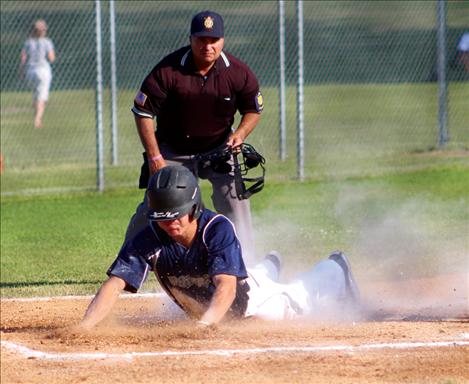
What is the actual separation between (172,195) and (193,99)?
6.42ft

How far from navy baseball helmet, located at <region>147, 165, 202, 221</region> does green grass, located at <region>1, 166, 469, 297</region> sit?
2951mm

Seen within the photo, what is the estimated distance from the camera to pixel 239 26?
30531mm

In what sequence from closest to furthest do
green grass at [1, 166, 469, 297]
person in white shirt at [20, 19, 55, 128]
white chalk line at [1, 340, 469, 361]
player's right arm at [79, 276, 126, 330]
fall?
white chalk line at [1, 340, 469, 361]
player's right arm at [79, 276, 126, 330]
green grass at [1, 166, 469, 297]
person in white shirt at [20, 19, 55, 128]

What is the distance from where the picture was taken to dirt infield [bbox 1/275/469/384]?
5.79m

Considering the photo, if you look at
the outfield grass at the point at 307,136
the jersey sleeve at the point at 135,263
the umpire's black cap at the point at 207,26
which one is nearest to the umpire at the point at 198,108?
the umpire's black cap at the point at 207,26

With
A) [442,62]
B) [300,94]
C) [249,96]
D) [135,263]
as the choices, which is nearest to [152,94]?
[249,96]

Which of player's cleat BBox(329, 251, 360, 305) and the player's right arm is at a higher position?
the player's right arm

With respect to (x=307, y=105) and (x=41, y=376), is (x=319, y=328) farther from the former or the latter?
(x=307, y=105)

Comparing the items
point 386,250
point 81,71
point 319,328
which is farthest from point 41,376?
point 81,71

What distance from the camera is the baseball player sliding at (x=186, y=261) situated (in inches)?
249

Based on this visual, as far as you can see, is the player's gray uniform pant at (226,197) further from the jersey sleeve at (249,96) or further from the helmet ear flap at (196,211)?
the helmet ear flap at (196,211)

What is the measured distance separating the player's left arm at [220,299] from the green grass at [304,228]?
2837mm

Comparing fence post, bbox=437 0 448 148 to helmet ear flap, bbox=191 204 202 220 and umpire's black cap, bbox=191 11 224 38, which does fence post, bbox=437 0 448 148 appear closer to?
umpire's black cap, bbox=191 11 224 38

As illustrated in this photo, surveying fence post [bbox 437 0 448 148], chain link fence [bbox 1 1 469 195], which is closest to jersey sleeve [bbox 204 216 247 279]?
chain link fence [bbox 1 1 469 195]
